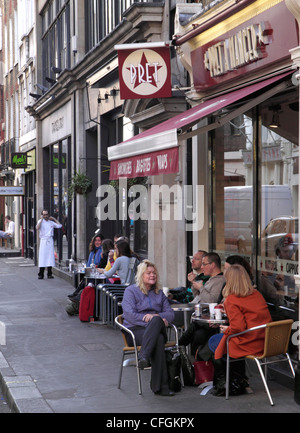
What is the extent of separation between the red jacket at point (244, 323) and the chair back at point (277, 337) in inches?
5.6

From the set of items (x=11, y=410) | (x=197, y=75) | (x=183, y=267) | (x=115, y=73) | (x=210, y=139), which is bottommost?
(x=11, y=410)

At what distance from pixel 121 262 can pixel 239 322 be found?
16.9 ft

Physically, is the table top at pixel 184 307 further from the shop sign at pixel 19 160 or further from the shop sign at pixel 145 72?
the shop sign at pixel 19 160

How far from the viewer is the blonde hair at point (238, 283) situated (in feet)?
24.6

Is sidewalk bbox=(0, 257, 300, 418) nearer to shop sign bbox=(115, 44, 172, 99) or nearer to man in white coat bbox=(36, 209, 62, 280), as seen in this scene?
shop sign bbox=(115, 44, 172, 99)

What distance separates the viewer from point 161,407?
722 centimetres

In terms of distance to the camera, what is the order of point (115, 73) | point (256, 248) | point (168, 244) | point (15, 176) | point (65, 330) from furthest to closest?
point (15, 176), point (115, 73), point (168, 244), point (65, 330), point (256, 248)

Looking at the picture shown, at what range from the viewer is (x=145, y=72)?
38.7ft

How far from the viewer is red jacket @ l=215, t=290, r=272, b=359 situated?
7.42m

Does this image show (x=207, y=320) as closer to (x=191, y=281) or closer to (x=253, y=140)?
(x=191, y=281)

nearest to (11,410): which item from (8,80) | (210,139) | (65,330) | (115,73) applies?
(65,330)

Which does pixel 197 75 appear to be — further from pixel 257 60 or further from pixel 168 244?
pixel 168 244

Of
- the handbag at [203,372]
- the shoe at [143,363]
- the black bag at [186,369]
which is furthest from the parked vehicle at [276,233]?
the shoe at [143,363]

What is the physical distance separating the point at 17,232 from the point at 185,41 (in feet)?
92.2
